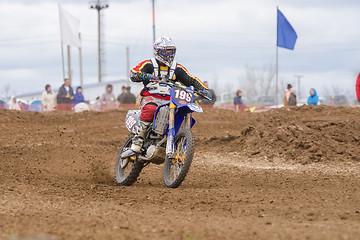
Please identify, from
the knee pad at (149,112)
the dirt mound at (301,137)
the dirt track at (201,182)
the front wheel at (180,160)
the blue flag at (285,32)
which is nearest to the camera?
the dirt track at (201,182)

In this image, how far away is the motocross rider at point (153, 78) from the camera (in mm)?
8047

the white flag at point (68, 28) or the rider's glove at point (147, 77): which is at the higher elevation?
the white flag at point (68, 28)

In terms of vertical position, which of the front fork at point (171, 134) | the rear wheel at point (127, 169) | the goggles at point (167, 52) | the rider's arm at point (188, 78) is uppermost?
the goggles at point (167, 52)

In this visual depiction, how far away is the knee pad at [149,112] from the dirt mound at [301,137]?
13.9 feet

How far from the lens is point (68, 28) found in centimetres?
2428

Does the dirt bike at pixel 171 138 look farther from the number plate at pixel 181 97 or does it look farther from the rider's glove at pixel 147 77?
the rider's glove at pixel 147 77

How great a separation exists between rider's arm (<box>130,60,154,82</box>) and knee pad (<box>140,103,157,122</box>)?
0.42 m

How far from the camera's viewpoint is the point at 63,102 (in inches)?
790

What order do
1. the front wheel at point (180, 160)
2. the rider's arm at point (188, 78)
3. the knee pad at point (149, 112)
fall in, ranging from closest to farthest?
the front wheel at point (180, 160) → the knee pad at point (149, 112) → the rider's arm at point (188, 78)

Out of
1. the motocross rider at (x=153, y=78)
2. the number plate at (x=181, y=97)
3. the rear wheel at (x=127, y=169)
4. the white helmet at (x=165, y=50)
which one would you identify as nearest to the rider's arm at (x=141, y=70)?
the motocross rider at (x=153, y=78)

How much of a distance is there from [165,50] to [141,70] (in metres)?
0.50

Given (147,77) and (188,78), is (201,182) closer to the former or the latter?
(188,78)

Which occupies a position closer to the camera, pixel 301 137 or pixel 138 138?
pixel 138 138

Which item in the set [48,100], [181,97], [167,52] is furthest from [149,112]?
[48,100]
